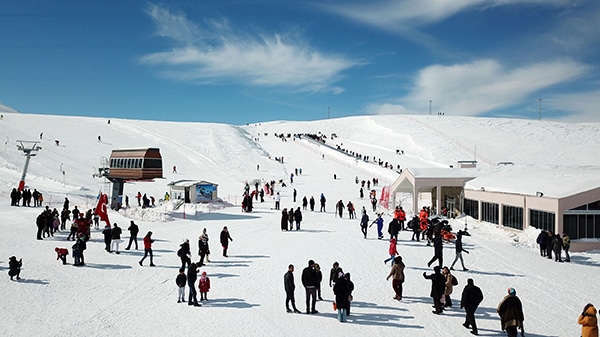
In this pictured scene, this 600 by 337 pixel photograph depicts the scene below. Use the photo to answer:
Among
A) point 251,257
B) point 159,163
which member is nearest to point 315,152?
point 159,163

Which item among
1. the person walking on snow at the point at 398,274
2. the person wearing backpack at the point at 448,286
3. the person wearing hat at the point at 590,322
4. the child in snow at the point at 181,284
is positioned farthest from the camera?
the person walking on snow at the point at 398,274

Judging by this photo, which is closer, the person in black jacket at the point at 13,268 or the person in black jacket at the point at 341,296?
the person in black jacket at the point at 341,296

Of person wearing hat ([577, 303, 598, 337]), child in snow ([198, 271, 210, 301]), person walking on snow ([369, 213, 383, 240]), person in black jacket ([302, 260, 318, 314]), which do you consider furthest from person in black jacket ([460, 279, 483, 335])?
person walking on snow ([369, 213, 383, 240])

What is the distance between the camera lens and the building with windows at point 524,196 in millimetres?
19438

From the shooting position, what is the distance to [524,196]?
2214cm

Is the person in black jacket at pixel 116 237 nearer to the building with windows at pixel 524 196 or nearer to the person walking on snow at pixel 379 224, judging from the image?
the person walking on snow at pixel 379 224

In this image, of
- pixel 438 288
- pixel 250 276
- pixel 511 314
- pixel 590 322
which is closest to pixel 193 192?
pixel 250 276

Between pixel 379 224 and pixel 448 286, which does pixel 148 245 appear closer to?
pixel 448 286

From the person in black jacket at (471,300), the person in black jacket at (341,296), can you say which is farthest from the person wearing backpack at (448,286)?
the person in black jacket at (341,296)

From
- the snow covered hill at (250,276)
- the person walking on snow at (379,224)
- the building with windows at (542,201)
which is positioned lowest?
the snow covered hill at (250,276)

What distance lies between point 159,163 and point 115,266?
13185 mm

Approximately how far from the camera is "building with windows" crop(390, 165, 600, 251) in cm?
1944

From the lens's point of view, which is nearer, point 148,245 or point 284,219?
point 148,245

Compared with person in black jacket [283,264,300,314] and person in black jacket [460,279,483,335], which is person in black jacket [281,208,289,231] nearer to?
person in black jacket [283,264,300,314]
